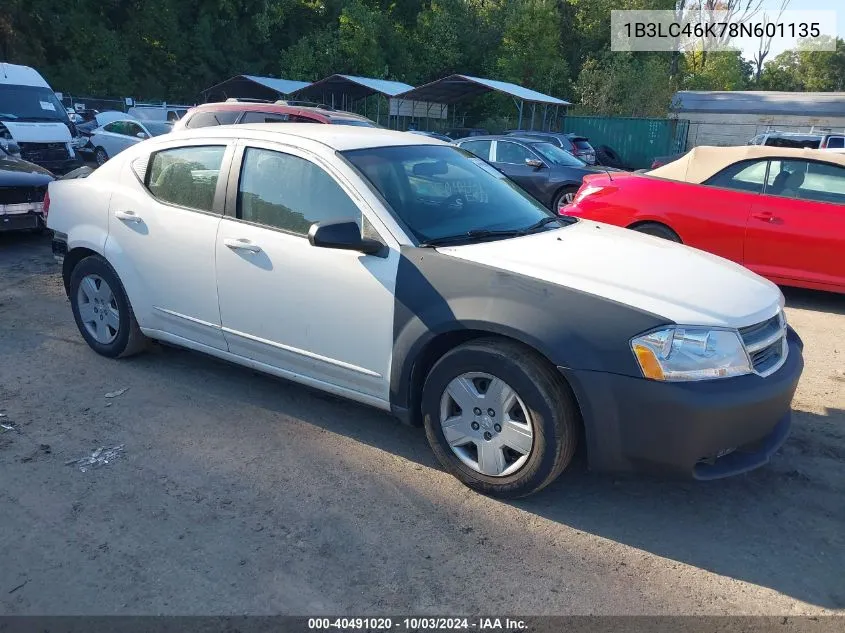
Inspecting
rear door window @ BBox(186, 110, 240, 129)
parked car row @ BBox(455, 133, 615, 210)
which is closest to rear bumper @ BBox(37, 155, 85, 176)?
rear door window @ BBox(186, 110, 240, 129)

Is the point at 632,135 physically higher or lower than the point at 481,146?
higher

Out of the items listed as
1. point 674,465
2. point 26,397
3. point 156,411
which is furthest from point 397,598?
point 26,397

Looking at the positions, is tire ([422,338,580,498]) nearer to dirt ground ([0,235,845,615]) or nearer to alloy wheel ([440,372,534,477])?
alloy wheel ([440,372,534,477])

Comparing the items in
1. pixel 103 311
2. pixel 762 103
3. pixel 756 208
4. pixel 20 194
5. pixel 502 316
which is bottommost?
pixel 103 311

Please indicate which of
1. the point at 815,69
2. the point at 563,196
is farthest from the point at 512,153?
the point at 815,69

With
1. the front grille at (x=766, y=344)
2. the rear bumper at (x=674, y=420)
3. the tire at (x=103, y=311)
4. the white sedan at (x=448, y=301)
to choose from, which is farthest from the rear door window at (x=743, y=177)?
the tire at (x=103, y=311)

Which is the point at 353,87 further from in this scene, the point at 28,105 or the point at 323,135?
the point at 323,135

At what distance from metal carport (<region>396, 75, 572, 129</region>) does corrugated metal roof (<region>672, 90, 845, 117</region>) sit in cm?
991

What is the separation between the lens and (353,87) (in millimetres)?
27781

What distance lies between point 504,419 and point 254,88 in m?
30.0

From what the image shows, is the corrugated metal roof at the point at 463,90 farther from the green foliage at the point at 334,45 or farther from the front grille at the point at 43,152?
the front grille at the point at 43,152

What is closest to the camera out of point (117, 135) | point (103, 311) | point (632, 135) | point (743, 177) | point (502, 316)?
point (502, 316)

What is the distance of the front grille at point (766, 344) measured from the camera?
10.4ft

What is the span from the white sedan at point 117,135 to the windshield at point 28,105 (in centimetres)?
341
